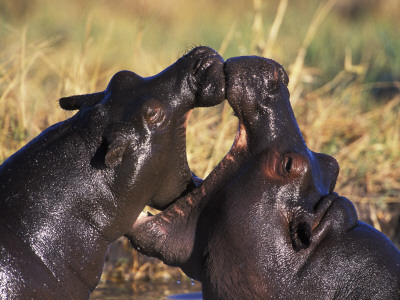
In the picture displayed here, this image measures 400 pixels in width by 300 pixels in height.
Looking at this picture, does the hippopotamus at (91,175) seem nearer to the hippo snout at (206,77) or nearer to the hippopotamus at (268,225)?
the hippo snout at (206,77)

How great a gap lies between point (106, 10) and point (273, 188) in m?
13.4

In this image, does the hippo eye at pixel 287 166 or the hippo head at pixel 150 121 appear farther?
the hippo eye at pixel 287 166

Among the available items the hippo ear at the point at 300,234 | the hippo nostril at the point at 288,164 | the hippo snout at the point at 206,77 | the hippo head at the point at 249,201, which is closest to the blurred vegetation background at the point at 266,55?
the hippo snout at the point at 206,77

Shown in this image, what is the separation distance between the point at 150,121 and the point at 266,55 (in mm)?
3815

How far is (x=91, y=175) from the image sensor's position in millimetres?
3412

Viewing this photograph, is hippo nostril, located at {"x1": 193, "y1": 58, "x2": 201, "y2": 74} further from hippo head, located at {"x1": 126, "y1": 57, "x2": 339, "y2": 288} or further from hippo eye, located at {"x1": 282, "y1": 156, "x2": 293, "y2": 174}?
hippo eye, located at {"x1": 282, "y1": 156, "x2": 293, "y2": 174}

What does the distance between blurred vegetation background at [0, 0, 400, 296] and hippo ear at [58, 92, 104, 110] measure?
0.79m

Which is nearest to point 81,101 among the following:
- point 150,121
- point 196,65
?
point 150,121

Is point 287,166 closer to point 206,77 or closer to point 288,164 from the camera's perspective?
point 288,164

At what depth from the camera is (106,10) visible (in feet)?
53.9

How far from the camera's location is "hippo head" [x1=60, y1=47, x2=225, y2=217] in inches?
135

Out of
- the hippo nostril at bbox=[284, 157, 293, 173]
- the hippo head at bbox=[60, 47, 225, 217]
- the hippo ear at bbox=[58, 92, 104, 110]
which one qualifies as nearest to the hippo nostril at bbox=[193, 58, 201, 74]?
the hippo head at bbox=[60, 47, 225, 217]

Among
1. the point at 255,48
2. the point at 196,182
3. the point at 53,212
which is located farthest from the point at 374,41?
the point at 53,212

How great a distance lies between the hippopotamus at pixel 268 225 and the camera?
3.48m
